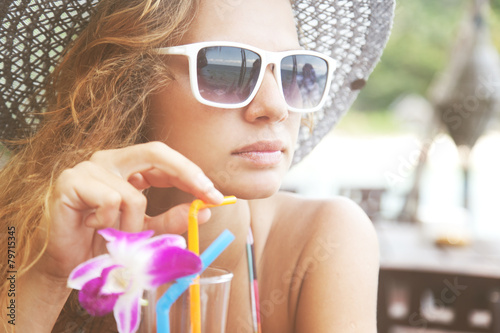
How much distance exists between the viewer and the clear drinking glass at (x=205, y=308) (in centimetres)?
46

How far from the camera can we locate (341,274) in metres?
0.67

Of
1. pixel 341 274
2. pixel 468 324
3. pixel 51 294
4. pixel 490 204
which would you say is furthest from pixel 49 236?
pixel 490 204

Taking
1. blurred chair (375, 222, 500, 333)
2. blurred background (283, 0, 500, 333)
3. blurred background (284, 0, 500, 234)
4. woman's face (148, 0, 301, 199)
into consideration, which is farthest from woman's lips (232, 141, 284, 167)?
blurred background (284, 0, 500, 234)

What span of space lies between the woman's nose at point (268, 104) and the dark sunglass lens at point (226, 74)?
0.4 inches

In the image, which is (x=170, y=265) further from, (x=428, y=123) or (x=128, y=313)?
(x=428, y=123)

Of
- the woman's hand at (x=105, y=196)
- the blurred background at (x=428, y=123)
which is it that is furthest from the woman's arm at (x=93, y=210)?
the blurred background at (x=428, y=123)

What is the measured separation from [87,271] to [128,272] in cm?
3

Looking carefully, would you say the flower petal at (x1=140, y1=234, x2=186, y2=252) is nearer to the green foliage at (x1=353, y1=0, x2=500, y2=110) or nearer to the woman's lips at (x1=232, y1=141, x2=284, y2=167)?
the woman's lips at (x1=232, y1=141, x2=284, y2=167)

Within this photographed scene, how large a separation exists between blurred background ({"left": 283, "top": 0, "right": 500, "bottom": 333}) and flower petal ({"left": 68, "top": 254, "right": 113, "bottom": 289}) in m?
0.41

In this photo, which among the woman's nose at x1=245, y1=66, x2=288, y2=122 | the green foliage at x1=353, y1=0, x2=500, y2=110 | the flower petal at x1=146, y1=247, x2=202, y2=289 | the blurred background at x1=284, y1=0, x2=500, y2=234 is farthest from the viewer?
the green foliage at x1=353, y1=0, x2=500, y2=110

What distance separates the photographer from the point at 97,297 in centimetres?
44

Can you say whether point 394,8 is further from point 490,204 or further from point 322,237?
point 490,204

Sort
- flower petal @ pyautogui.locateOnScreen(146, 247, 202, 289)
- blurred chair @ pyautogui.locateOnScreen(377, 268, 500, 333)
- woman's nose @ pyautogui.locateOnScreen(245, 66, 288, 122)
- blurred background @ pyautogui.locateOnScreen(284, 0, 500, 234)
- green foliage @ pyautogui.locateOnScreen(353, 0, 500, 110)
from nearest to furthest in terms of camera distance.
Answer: flower petal @ pyautogui.locateOnScreen(146, 247, 202, 289) < woman's nose @ pyautogui.locateOnScreen(245, 66, 288, 122) < blurred chair @ pyautogui.locateOnScreen(377, 268, 500, 333) < blurred background @ pyautogui.locateOnScreen(284, 0, 500, 234) < green foliage @ pyautogui.locateOnScreen(353, 0, 500, 110)

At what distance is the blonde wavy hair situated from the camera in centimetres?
57
